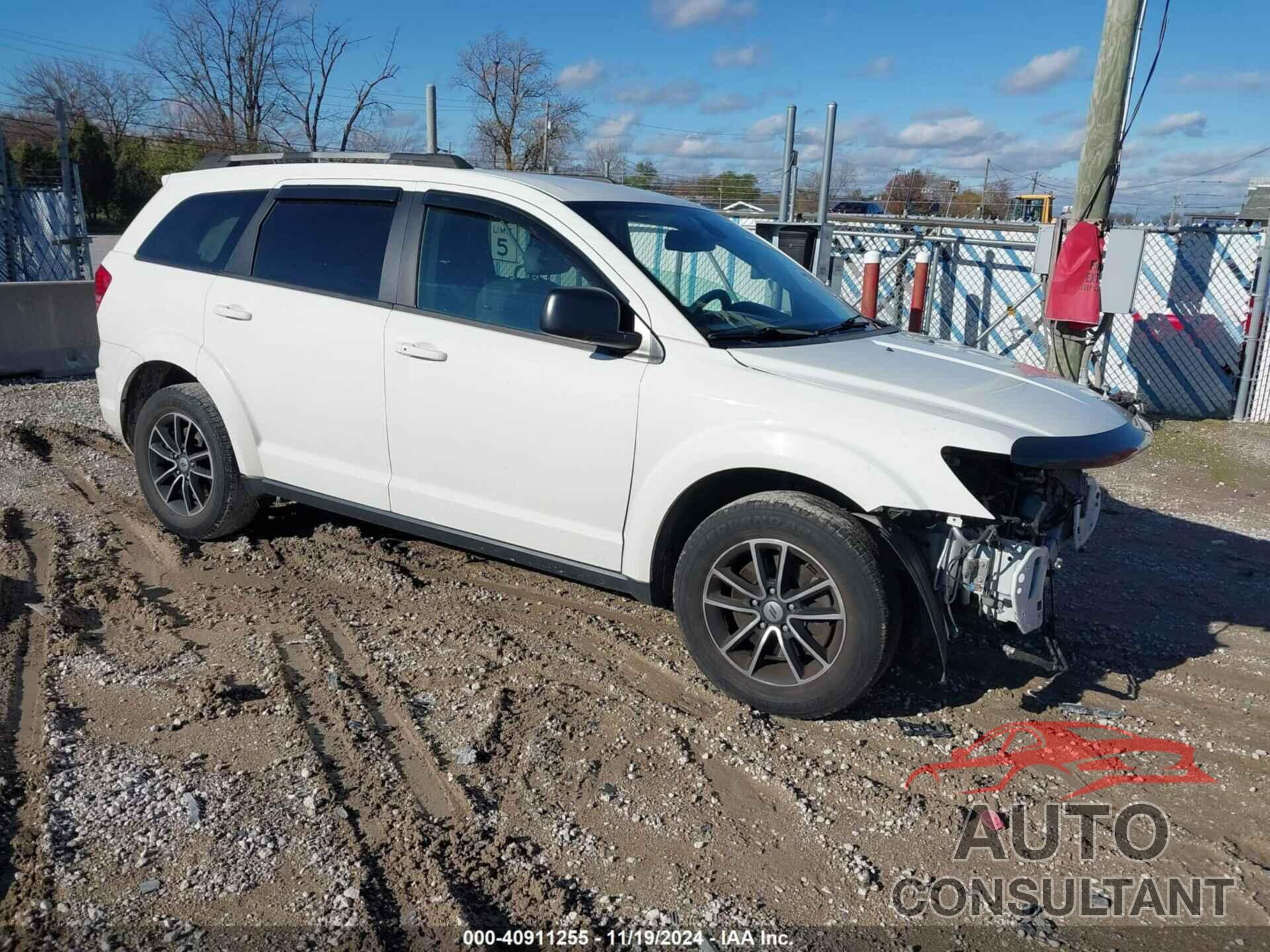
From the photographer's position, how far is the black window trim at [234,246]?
5188mm

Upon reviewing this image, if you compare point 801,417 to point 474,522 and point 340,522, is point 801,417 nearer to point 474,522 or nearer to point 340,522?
point 474,522

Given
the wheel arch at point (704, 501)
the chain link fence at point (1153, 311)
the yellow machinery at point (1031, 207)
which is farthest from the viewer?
the yellow machinery at point (1031, 207)

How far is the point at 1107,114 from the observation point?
8.60m

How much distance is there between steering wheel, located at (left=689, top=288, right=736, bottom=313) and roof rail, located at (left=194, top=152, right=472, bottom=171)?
1.38 m

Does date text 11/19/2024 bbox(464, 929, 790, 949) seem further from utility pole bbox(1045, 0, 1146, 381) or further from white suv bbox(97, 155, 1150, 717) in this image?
utility pole bbox(1045, 0, 1146, 381)

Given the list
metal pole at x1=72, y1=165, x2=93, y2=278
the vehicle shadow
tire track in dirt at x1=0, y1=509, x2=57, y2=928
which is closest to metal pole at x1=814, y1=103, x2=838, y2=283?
the vehicle shadow

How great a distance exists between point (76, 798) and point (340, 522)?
289 centimetres

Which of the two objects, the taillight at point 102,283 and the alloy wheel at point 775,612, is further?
the taillight at point 102,283

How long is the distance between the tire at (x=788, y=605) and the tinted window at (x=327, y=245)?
208 centimetres

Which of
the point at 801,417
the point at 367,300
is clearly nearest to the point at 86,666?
the point at 367,300

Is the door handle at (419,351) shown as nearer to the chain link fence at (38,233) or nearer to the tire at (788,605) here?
the tire at (788,605)

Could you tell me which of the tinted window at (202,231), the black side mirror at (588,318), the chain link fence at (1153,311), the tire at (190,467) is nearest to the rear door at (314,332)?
the tinted window at (202,231)

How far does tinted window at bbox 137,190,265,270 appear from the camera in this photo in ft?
17.2

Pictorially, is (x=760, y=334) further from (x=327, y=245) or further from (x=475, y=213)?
(x=327, y=245)
